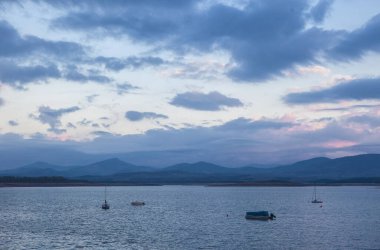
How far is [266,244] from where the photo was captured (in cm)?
5119

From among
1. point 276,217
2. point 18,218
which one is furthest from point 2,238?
point 276,217

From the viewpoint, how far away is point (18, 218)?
79.2 m

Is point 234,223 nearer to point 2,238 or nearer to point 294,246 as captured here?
point 294,246

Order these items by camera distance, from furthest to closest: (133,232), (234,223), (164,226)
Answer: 1. (234,223)
2. (164,226)
3. (133,232)

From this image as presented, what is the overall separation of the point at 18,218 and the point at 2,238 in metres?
26.3

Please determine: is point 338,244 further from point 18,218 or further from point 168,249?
point 18,218

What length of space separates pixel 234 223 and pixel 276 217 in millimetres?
12696

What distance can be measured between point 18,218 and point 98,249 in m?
37.2

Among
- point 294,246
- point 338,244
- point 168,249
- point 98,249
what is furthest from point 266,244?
point 98,249

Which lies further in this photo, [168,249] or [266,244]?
[266,244]

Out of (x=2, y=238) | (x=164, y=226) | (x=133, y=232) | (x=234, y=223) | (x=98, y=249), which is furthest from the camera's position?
(x=234, y=223)

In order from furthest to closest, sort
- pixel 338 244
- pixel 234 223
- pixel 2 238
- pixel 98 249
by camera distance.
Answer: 1. pixel 234 223
2. pixel 2 238
3. pixel 338 244
4. pixel 98 249

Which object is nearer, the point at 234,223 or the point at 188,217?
the point at 234,223

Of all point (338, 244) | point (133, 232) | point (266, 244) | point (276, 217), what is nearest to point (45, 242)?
point (133, 232)
